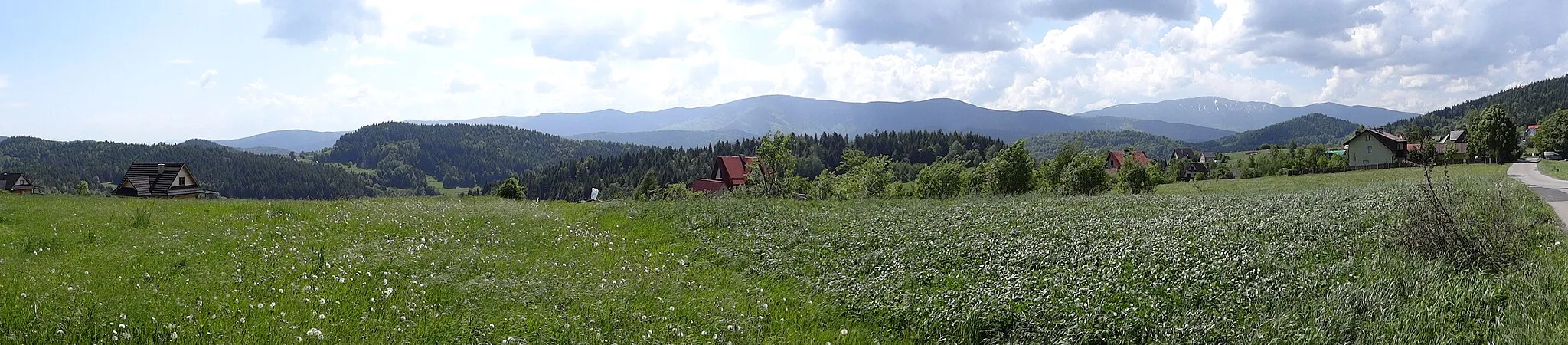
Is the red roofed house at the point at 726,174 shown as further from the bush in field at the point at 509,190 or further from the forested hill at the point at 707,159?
the forested hill at the point at 707,159

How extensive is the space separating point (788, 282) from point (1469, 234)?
9.40 meters

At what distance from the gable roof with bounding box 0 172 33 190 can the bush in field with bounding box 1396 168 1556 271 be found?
128426 millimetres

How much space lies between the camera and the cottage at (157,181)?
6038 cm

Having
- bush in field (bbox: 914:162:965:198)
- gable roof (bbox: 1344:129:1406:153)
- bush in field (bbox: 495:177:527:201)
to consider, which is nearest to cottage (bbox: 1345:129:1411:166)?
gable roof (bbox: 1344:129:1406:153)

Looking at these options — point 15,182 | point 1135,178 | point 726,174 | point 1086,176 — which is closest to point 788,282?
point 1086,176

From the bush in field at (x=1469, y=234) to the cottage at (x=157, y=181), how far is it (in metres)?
77.0

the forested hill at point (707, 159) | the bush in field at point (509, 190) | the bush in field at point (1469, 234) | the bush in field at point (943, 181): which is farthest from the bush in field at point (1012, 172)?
the forested hill at point (707, 159)

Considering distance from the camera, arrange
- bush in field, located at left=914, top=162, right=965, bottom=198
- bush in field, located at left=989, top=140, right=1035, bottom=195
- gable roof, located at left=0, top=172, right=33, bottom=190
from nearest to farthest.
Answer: bush in field, located at left=989, top=140, right=1035, bottom=195 → bush in field, located at left=914, top=162, right=965, bottom=198 → gable roof, located at left=0, top=172, right=33, bottom=190

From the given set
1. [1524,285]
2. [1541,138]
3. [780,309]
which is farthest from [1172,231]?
[1541,138]

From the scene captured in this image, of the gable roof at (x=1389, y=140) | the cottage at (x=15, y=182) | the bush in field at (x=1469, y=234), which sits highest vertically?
the gable roof at (x=1389, y=140)

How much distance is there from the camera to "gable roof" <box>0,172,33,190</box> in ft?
295

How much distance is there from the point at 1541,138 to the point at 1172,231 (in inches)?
4740

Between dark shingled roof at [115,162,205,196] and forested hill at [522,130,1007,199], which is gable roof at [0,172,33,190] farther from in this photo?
forested hill at [522,130,1007,199]

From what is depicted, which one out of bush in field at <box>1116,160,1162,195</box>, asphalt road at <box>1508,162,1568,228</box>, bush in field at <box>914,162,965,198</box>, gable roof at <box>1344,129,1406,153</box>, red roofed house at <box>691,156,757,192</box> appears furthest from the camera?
gable roof at <box>1344,129,1406,153</box>
